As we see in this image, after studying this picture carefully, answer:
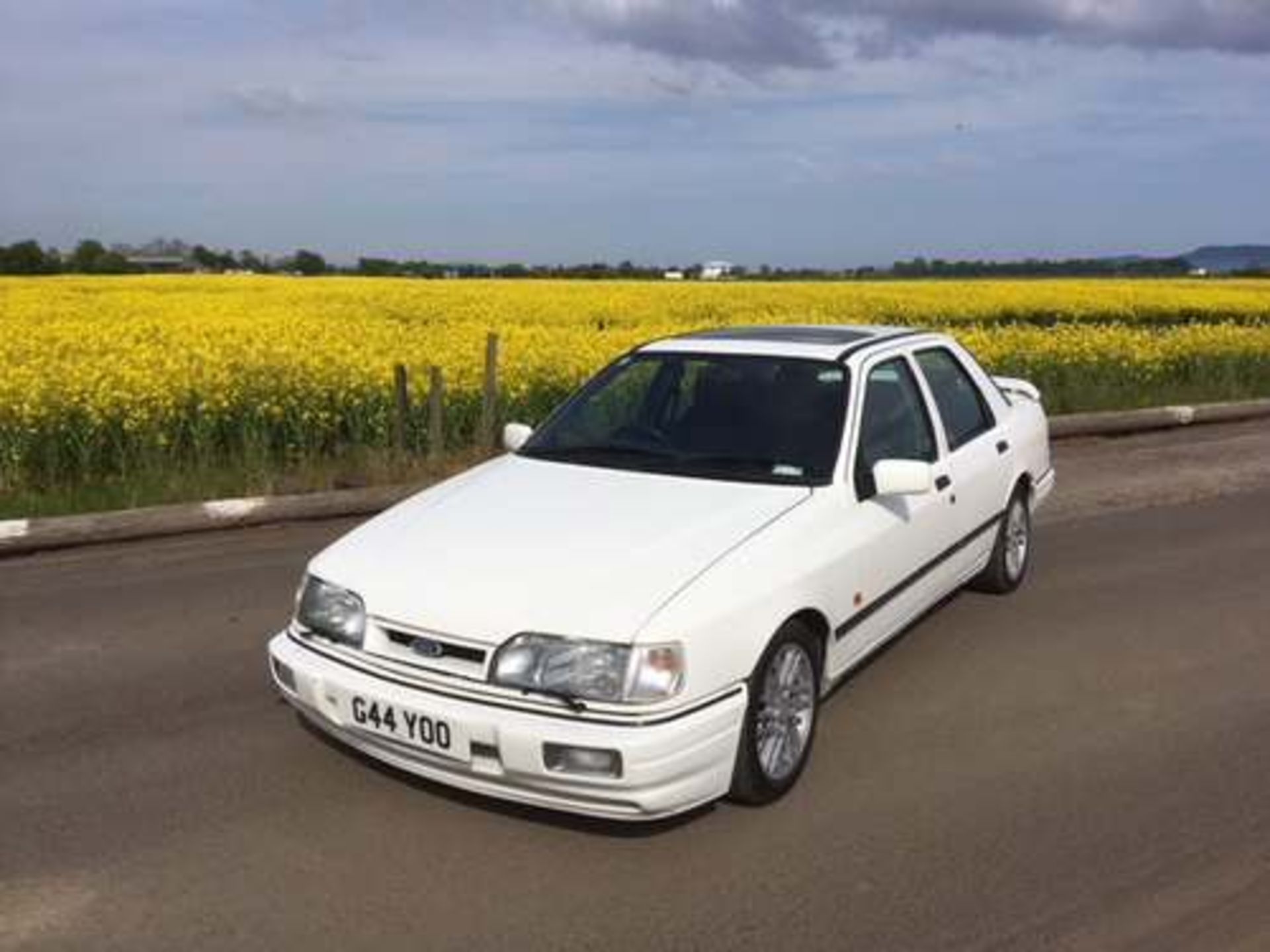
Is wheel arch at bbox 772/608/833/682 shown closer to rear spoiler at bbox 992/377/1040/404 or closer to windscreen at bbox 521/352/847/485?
windscreen at bbox 521/352/847/485

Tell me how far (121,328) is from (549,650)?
1516cm

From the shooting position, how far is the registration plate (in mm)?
3571

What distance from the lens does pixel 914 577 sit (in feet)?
16.4

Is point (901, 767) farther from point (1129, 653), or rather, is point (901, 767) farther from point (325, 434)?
point (325, 434)

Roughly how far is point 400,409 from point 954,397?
5.50 metres

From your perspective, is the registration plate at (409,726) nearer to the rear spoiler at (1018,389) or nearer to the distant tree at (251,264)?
the rear spoiler at (1018,389)

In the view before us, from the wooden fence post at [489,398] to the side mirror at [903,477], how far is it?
6409 millimetres

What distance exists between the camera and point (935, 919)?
3.33 m

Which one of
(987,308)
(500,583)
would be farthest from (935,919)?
(987,308)

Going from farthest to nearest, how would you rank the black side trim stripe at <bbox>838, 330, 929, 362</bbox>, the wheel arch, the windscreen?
the black side trim stripe at <bbox>838, 330, 929, 362</bbox> → the windscreen → the wheel arch

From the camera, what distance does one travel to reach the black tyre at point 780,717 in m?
3.83

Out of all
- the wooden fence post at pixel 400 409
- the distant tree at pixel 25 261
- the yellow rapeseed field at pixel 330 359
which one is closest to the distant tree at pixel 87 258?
the distant tree at pixel 25 261

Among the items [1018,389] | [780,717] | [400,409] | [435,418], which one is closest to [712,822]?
[780,717]

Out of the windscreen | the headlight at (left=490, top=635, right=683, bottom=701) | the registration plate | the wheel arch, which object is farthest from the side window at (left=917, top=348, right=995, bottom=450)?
the registration plate
